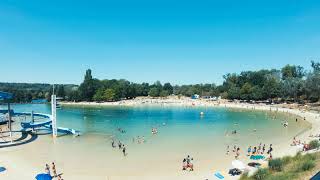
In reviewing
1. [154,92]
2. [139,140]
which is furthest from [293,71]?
[139,140]

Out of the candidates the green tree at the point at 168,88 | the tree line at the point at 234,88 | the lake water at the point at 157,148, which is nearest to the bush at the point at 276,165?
the lake water at the point at 157,148

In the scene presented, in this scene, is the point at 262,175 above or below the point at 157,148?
above

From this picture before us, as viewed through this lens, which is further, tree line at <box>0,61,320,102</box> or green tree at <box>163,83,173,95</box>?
green tree at <box>163,83,173,95</box>

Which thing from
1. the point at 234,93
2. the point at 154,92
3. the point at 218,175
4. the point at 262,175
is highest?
the point at 154,92

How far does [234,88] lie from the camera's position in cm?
13600

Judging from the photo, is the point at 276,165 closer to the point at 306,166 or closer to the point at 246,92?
the point at 306,166

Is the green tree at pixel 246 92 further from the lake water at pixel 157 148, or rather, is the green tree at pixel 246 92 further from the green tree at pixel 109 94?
the lake water at pixel 157 148

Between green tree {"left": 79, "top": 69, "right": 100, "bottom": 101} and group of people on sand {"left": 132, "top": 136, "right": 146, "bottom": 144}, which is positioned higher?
green tree {"left": 79, "top": 69, "right": 100, "bottom": 101}

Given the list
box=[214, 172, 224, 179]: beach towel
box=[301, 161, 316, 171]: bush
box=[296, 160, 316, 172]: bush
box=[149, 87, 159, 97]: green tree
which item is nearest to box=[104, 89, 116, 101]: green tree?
box=[149, 87, 159, 97]: green tree

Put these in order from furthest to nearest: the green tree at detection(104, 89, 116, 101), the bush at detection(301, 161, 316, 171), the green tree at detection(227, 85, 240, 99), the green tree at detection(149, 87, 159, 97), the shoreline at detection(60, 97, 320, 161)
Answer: the green tree at detection(149, 87, 159, 97) < the green tree at detection(104, 89, 116, 101) < the green tree at detection(227, 85, 240, 99) < the shoreline at detection(60, 97, 320, 161) < the bush at detection(301, 161, 316, 171)

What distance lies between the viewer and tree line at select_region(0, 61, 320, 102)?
4248 inches

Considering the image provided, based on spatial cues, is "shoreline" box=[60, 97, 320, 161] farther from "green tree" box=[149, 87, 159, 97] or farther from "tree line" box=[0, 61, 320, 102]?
"green tree" box=[149, 87, 159, 97]

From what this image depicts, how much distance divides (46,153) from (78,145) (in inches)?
230

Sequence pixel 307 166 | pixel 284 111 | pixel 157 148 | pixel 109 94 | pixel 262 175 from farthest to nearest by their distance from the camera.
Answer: pixel 109 94 → pixel 284 111 → pixel 157 148 → pixel 262 175 → pixel 307 166
